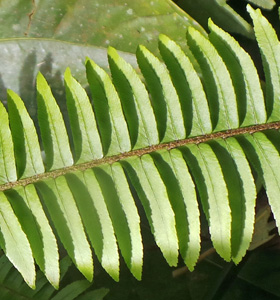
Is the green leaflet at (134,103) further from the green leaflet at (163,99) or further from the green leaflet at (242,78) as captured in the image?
the green leaflet at (242,78)

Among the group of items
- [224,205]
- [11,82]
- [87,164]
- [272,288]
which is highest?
[11,82]

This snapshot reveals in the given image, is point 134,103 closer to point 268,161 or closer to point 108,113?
point 108,113

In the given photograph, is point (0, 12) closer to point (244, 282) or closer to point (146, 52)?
point (146, 52)

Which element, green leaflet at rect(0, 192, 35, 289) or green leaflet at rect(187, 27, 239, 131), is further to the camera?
green leaflet at rect(187, 27, 239, 131)

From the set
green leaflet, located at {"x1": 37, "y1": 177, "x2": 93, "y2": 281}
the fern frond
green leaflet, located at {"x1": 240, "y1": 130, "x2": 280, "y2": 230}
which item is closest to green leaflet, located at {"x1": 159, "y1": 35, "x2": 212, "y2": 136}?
the fern frond

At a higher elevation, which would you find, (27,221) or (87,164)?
(87,164)

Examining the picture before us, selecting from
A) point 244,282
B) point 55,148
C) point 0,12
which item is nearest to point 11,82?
point 0,12

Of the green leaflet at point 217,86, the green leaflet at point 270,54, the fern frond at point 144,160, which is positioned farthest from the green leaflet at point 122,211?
the green leaflet at point 270,54

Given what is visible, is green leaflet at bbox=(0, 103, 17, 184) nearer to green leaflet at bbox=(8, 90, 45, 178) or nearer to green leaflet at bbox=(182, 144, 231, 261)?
green leaflet at bbox=(8, 90, 45, 178)
